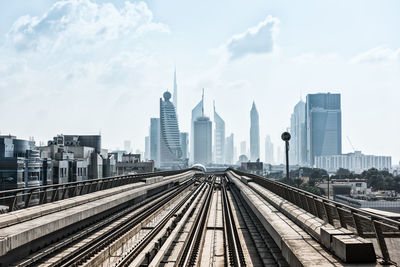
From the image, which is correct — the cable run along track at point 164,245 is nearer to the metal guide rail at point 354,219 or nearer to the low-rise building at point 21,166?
the metal guide rail at point 354,219

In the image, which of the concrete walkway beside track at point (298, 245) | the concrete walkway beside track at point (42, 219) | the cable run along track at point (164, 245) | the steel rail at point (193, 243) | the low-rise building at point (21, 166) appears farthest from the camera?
the low-rise building at point (21, 166)

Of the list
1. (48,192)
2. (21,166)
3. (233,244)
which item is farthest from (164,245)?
(21,166)

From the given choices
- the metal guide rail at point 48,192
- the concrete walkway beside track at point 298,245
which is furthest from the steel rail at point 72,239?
the concrete walkway beside track at point 298,245

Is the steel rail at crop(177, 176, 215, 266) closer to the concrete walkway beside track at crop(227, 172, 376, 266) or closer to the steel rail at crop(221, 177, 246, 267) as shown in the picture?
the steel rail at crop(221, 177, 246, 267)

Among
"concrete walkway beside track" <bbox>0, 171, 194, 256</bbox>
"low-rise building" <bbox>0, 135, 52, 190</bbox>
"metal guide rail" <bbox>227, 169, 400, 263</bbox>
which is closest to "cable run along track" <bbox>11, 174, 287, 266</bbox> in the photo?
"concrete walkway beside track" <bbox>0, 171, 194, 256</bbox>

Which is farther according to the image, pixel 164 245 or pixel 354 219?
pixel 164 245

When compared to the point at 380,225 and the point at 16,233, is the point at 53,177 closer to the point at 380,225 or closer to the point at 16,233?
the point at 16,233

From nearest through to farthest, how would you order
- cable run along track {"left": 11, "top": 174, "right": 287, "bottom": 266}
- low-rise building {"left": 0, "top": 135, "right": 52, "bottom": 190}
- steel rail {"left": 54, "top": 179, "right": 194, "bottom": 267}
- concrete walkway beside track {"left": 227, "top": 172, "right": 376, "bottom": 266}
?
concrete walkway beside track {"left": 227, "top": 172, "right": 376, "bottom": 266}, steel rail {"left": 54, "top": 179, "right": 194, "bottom": 267}, cable run along track {"left": 11, "top": 174, "right": 287, "bottom": 266}, low-rise building {"left": 0, "top": 135, "right": 52, "bottom": 190}

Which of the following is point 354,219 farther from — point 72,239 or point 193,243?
point 72,239

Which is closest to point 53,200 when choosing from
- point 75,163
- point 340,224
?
point 340,224

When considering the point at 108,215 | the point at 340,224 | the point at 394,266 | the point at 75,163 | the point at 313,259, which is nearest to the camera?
the point at 394,266

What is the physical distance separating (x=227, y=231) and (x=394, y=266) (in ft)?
50.5

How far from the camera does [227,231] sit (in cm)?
2281

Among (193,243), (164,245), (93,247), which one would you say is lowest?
(193,243)
